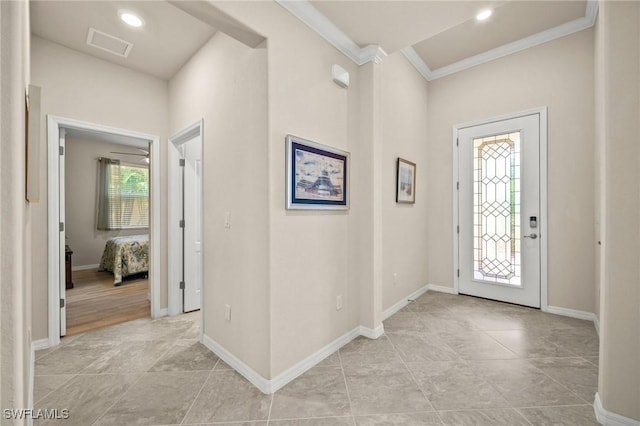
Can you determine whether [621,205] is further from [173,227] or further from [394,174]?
[173,227]

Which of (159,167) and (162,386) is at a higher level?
(159,167)

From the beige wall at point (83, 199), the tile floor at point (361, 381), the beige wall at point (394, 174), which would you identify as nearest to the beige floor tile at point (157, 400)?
the tile floor at point (361, 381)

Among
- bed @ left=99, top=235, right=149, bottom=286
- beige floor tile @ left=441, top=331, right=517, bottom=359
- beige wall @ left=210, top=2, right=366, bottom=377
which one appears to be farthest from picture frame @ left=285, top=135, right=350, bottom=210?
bed @ left=99, top=235, right=149, bottom=286

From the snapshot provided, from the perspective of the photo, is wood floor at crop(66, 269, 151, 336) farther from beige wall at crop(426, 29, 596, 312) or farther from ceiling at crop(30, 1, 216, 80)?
beige wall at crop(426, 29, 596, 312)

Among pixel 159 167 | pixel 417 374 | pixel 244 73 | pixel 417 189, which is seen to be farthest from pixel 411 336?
pixel 159 167

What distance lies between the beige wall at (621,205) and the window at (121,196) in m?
7.87

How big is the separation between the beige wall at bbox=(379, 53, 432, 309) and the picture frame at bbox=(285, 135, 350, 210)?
81 cm

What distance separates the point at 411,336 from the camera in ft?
8.70

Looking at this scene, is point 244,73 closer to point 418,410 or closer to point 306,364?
point 306,364

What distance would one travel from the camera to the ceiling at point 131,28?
220 centimetres

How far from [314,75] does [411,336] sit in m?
2.46

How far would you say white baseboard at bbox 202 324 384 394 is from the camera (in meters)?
1.90

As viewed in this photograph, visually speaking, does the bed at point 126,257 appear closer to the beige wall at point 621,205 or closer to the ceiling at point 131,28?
the ceiling at point 131,28

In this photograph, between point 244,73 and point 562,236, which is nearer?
point 244,73
